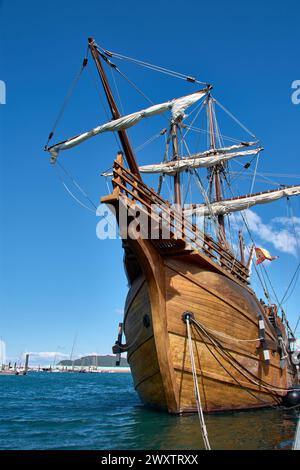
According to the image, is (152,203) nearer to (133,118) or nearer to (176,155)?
(133,118)

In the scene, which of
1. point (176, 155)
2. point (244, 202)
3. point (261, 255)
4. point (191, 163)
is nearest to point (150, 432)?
point (176, 155)

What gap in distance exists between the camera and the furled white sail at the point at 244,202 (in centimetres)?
2355

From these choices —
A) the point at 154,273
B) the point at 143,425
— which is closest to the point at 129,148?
the point at 154,273

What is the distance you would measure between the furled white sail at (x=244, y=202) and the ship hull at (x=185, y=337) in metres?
11.6

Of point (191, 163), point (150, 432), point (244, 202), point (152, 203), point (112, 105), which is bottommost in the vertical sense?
point (150, 432)

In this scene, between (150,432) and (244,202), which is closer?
(150,432)

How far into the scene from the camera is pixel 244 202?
82.2ft

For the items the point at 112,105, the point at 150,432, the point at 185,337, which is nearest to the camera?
the point at 150,432

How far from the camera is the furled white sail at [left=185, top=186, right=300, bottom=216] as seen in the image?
23555 mm

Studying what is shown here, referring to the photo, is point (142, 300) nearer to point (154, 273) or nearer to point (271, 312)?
point (154, 273)

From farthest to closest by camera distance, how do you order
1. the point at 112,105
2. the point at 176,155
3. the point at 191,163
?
the point at 191,163, the point at 176,155, the point at 112,105

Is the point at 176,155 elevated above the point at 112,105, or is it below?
above

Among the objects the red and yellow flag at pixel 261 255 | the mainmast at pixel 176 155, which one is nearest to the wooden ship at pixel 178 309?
the mainmast at pixel 176 155

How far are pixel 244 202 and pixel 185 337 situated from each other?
16067 millimetres
